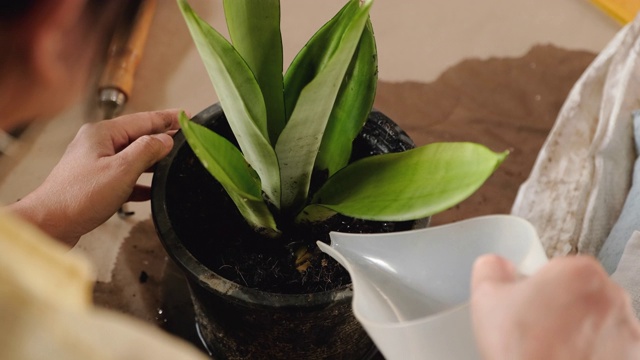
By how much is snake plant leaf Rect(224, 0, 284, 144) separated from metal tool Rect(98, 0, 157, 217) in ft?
1.89

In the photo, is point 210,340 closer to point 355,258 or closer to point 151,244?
point 151,244

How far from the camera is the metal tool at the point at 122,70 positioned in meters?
1.18

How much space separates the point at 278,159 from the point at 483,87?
2.85 ft

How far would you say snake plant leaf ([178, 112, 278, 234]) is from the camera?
0.54 m

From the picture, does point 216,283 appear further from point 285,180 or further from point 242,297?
point 285,180

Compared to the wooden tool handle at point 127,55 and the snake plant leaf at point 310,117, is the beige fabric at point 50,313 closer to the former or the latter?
the snake plant leaf at point 310,117

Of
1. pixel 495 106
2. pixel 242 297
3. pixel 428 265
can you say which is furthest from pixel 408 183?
pixel 495 106

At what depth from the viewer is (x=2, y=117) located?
272 mm

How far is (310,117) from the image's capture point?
59 centimetres

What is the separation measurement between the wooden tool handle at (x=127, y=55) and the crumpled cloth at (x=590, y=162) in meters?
0.84

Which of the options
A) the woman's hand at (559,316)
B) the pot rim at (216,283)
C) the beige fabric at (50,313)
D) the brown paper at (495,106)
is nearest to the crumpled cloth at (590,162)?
the brown paper at (495,106)

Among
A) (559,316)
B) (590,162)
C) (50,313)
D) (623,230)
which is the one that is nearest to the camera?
(50,313)

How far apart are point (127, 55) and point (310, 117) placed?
817 millimetres

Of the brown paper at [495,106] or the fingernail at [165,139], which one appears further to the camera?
the brown paper at [495,106]
